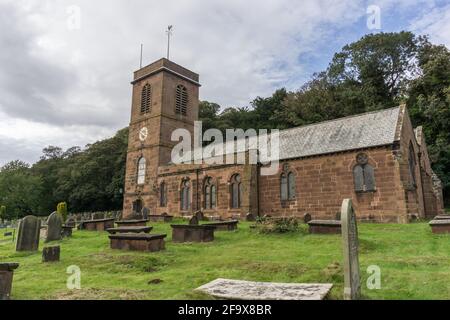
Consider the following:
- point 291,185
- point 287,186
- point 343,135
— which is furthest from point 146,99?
point 343,135

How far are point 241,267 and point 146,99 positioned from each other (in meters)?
28.9

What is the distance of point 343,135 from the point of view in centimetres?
2106

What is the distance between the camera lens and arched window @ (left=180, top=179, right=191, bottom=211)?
27556 millimetres

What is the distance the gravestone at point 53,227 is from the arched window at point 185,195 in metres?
13.0

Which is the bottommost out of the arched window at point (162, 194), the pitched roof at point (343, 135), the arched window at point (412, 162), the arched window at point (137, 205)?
the arched window at point (137, 205)

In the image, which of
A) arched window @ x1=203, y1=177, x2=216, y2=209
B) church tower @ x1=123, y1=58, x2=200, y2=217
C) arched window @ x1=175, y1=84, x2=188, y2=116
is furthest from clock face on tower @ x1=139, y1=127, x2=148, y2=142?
arched window @ x1=203, y1=177, x2=216, y2=209

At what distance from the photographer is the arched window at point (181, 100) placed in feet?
112

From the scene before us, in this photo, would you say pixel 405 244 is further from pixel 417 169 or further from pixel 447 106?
pixel 447 106

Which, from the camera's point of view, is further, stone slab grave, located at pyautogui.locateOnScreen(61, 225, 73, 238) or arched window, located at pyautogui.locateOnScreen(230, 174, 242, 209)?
arched window, located at pyautogui.locateOnScreen(230, 174, 242, 209)

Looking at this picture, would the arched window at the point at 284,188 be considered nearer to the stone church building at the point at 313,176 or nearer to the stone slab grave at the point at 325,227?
→ the stone church building at the point at 313,176

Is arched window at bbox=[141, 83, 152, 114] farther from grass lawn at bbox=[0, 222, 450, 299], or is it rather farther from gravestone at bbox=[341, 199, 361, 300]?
gravestone at bbox=[341, 199, 361, 300]

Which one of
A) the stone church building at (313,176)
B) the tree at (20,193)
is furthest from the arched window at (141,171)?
the tree at (20,193)

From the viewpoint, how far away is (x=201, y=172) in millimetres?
Answer: 26469
